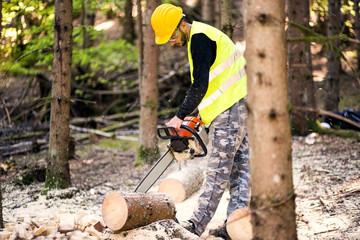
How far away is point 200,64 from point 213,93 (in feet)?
1.08

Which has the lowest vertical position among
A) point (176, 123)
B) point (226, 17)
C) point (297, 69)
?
point (176, 123)

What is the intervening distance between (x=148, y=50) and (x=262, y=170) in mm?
4671

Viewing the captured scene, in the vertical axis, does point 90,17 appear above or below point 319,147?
above

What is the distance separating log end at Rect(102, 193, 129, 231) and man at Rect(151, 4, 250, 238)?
61 cm

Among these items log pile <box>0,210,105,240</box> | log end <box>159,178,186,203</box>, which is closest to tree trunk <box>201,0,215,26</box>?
log end <box>159,178,186,203</box>

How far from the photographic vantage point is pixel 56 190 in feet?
15.1

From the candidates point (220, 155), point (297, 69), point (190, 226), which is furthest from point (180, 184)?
point (297, 69)

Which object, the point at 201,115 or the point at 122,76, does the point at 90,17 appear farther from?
the point at 201,115

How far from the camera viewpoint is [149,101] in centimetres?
631

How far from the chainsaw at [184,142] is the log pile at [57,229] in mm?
642

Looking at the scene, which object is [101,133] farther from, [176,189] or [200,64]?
[200,64]

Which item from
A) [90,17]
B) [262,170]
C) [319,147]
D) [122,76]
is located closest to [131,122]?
[122,76]

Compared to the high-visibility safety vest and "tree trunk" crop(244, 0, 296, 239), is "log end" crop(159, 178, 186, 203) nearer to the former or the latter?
the high-visibility safety vest

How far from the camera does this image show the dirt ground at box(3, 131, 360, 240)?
3.37 metres
